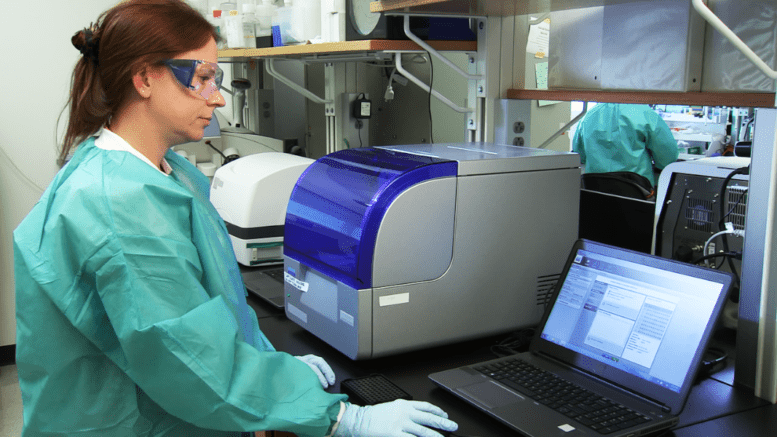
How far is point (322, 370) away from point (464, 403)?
27 cm

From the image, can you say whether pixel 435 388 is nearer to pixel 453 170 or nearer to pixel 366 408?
pixel 366 408

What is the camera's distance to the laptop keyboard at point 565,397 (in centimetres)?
103

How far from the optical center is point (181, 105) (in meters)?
0.99

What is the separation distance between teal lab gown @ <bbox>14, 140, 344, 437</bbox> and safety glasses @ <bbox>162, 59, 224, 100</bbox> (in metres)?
0.14

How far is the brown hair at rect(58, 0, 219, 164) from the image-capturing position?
0.93 m

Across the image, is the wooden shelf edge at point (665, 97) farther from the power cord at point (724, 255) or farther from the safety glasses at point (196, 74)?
the safety glasses at point (196, 74)

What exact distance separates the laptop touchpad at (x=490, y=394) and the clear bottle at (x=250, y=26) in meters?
1.79

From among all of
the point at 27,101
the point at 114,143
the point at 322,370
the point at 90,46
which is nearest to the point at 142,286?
the point at 114,143

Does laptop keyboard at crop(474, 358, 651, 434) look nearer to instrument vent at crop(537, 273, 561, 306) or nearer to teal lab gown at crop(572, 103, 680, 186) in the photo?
instrument vent at crop(537, 273, 561, 306)

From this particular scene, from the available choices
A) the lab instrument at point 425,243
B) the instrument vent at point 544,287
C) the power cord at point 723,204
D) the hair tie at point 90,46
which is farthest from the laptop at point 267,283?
the power cord at point 723,204

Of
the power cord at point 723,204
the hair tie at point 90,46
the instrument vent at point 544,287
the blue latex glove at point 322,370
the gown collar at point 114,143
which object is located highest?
the hair tie at point 90,46

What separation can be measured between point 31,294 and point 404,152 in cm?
80

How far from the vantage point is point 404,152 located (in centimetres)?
148

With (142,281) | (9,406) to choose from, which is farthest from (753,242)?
(9,406)
